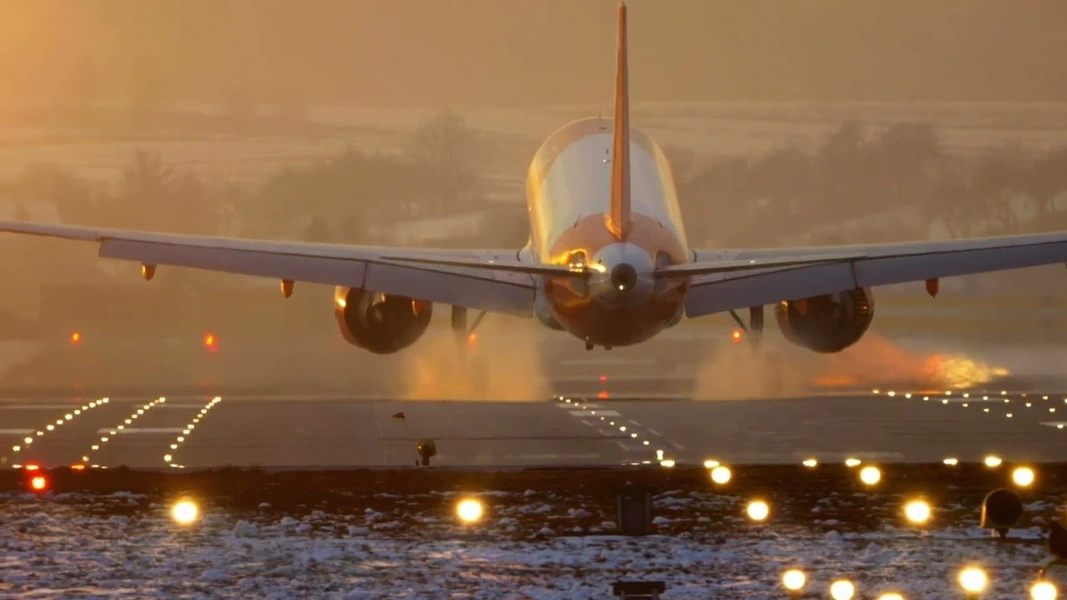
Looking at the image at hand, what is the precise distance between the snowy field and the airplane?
10799 millimetres

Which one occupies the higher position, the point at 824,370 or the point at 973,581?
the point at 824,370

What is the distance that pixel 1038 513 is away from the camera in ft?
68.9

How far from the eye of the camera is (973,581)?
51.2ft

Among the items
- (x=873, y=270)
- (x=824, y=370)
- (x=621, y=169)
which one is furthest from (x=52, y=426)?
(x=824, y=370)

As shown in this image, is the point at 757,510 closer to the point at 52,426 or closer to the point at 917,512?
the point at 917,512

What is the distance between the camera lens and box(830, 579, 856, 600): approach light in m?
15.8

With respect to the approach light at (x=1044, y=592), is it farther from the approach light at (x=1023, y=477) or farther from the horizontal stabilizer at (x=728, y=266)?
the horizontal stabilizer at (x=728, y=266)

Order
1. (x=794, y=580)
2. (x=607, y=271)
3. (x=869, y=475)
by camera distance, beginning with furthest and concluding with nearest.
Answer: (x=607, y=271) < (x=869, y=475) < (x=794, y=580)

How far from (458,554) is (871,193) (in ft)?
174

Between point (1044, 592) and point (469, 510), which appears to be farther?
point (469, 510)

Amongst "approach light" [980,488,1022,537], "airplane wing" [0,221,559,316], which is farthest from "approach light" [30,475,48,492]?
"airplane wing" [0,221,559,316]

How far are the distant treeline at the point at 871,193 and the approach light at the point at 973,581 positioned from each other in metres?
52.3

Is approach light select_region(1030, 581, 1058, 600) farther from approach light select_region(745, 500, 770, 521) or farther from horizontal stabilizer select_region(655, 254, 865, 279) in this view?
horizontal stabilizer select_region(655, 254, 865, 279)

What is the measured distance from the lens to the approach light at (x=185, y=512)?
20.7 m
